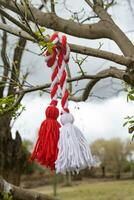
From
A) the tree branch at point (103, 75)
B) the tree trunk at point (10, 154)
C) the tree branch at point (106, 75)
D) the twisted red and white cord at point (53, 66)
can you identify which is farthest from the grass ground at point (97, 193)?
the twisted red and white cord at point (53, 66)

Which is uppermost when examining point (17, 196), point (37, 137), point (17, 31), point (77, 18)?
point (77, 18)

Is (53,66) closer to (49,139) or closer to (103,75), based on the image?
(49,139)

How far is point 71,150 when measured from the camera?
1.77m

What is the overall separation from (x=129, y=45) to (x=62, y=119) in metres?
0.81

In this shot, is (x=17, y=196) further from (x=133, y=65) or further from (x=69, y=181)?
(x=69, y=181)

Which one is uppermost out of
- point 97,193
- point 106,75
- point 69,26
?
point 97,193

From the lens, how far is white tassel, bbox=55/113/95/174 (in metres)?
1.74

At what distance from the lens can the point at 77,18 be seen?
119 inches

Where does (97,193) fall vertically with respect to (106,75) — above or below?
above

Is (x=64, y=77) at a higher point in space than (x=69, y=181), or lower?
lower

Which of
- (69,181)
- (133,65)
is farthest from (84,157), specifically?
(69,181)

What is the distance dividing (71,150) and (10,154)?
5432mm

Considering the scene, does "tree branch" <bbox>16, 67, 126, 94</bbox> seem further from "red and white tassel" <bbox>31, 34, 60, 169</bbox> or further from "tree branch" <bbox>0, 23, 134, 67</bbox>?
"red and white tassel" <bbox>31, 34, 60, 169</bbox>

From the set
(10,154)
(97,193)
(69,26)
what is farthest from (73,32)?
(97,193)
